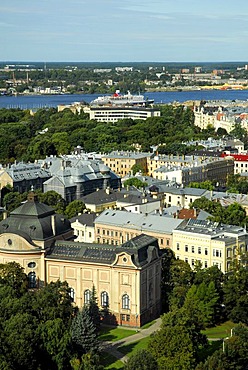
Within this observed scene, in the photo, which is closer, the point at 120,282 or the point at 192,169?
the point at 120,282

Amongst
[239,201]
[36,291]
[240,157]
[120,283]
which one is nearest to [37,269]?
[36,291]

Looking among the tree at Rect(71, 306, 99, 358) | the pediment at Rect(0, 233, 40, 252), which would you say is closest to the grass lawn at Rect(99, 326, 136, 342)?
the tree at Rect(71, 306, 99, 358)

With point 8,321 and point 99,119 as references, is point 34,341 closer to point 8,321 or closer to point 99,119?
point 8,321

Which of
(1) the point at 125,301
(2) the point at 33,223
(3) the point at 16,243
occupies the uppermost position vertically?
(2) the point at 33,223

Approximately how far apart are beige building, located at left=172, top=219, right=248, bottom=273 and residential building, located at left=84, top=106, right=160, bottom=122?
114289 millimetres

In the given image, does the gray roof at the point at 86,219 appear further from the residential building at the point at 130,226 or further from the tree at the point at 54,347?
the tree at the point at 54,347

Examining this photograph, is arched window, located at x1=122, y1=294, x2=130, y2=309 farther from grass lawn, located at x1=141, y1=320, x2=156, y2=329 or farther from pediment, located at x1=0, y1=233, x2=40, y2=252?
pediment, located at x1=0, y1=233, x2=40, y2=252

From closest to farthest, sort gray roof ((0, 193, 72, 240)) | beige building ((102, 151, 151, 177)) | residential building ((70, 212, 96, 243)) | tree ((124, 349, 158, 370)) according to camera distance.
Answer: tree ((124, 349, 158, 370)), gray roof ((0, 193, 72, 240)), residential building ((70, 212, 96, 243)), beige building ((102, 151, 151, 177))

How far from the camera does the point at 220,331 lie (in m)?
50.8

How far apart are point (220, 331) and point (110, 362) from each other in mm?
8818

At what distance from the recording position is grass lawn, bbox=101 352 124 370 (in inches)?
1753

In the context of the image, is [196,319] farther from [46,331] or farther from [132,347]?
[46,331]

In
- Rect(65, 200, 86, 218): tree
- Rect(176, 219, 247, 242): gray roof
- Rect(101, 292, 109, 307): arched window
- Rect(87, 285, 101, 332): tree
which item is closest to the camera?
Rect(87, 285, 101, 332): tree

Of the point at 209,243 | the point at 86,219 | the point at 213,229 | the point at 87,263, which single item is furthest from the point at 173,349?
the point at 86,219
